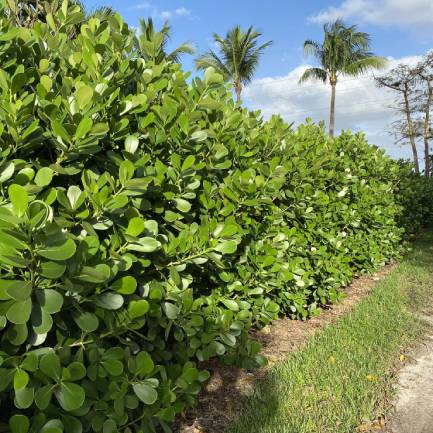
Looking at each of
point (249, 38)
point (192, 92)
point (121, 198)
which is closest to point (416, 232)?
point (192, 92)

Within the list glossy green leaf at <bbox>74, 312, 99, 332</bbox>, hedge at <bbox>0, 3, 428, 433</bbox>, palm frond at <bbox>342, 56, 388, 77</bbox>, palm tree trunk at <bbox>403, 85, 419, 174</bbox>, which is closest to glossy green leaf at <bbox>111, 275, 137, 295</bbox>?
hedge at <bbox>0, 3, 428, 433</bbox>

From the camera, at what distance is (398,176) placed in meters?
8.83

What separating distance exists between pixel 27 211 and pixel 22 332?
0.42 m

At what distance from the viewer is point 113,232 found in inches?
77.3

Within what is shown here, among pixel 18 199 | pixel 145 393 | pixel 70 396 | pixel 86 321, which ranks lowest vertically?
pixel 145 393

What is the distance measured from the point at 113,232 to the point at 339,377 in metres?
2.43

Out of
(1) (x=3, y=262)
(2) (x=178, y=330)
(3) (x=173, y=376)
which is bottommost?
(3) (x=173, y=376)

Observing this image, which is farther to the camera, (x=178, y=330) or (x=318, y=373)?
(x=318, y=373)

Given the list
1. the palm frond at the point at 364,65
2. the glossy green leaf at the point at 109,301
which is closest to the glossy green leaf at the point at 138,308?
the glossy green leaf at the point at 109,301

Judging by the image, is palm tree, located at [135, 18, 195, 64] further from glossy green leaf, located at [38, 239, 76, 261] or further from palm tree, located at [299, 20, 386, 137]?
palm tree, located at [299, 20, 386, 137]

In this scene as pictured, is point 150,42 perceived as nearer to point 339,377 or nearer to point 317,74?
point 339,377

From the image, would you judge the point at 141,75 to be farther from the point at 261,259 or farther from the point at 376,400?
the point at 376,400

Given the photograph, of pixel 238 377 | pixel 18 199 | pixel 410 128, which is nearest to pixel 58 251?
pixel 18 199

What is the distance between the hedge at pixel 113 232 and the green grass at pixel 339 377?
41cm
